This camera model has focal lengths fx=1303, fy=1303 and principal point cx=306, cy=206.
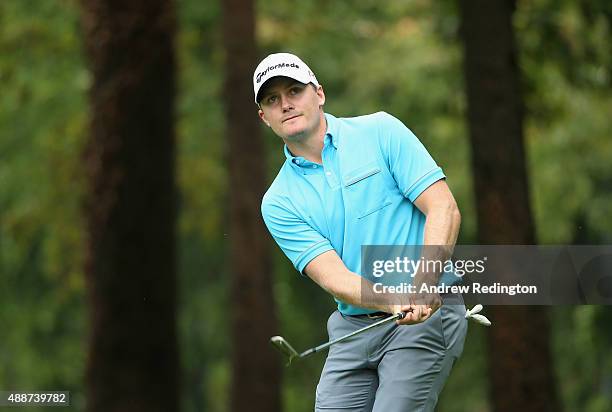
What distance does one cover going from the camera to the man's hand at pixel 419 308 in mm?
4910

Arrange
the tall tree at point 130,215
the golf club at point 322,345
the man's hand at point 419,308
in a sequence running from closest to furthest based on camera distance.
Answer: the man's hand at point 419,308 < the golf club at point 322,345 < the tall tree at point 130,215

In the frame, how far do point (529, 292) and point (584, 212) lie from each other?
35.6ft

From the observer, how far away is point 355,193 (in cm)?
521

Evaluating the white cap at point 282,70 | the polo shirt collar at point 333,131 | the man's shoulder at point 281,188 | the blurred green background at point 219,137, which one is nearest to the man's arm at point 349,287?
the man's shoulder at point 281,188

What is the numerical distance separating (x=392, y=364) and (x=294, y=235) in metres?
0.66

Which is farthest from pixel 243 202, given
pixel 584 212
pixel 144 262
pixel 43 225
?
pixel 43 225

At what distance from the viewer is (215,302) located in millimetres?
23766

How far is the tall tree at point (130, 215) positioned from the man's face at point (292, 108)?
5.90 meters

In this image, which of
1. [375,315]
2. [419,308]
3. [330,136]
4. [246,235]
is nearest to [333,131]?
[330,136]

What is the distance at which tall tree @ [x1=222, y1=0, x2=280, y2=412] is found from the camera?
1480cm

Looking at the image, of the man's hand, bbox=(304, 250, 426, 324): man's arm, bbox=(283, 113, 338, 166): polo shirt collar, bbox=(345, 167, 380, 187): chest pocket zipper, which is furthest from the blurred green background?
the man's hand

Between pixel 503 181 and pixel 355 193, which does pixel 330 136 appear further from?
pixel 503 181

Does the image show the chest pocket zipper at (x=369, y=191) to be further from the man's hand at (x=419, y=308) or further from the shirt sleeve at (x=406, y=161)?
the man's hand at (x=419, y=308)

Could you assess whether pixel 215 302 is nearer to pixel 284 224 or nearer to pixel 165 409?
pixel 165 409
